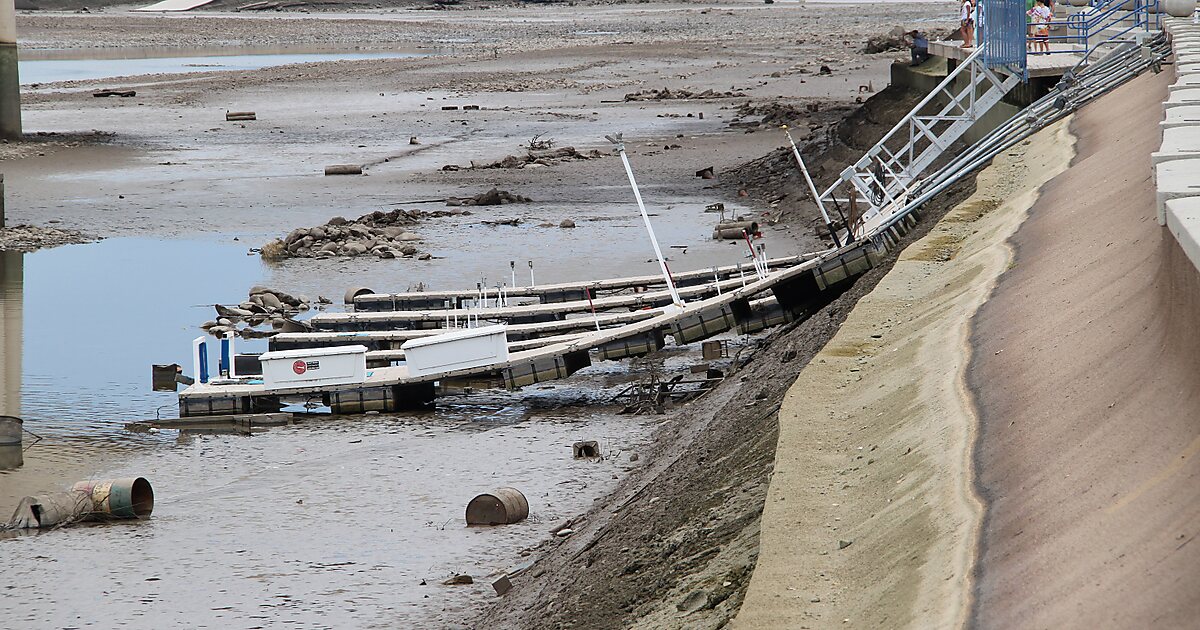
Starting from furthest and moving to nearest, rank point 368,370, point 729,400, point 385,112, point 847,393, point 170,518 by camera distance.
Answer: point 385,112 → point 368,370 → point 729,400 → point 170,518 → point 847,393

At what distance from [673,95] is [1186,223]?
42656 mm

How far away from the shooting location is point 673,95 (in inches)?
A: 1914

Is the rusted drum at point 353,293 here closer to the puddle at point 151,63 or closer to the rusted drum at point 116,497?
the rusted drum at point 116,497

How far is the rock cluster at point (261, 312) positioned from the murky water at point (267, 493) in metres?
0.48

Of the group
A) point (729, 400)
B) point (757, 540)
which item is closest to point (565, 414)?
point (729, 400)

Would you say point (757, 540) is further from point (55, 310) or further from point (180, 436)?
point (55, 310)

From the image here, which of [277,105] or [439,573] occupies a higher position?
[277,105]

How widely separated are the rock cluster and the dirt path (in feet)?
35.4

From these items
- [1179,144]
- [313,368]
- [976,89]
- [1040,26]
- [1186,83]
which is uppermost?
[1040,26]

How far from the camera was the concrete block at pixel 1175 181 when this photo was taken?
7.36m

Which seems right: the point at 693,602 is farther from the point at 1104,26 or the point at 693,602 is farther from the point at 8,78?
the point at 8,78

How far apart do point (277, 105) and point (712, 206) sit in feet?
83.1

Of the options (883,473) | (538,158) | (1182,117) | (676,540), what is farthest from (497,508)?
(538,158)

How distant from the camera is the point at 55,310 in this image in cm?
2238
